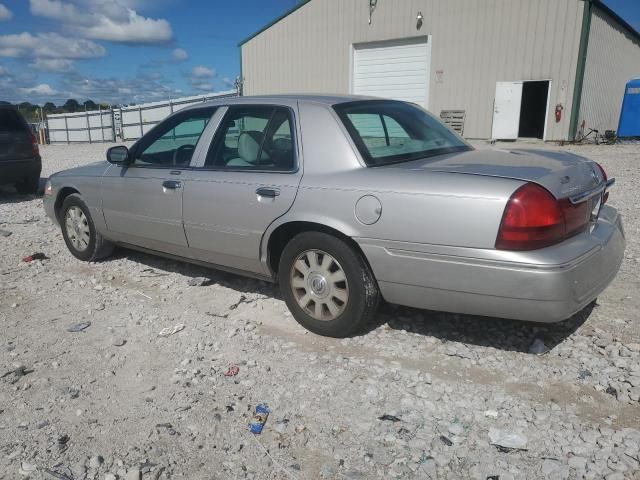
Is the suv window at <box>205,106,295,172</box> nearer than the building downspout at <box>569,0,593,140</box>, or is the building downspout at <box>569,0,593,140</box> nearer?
the suv window at <box>205,106,295,172</box>

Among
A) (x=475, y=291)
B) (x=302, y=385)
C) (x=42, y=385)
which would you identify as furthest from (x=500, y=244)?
(x=42, y=385)

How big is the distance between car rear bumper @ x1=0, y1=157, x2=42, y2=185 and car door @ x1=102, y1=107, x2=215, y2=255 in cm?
565

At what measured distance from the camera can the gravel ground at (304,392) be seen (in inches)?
95.8

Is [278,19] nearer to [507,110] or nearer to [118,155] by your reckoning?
[507,110]

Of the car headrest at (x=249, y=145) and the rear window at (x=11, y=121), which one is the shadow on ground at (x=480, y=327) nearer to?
the car headrest at (x=249, y=145)

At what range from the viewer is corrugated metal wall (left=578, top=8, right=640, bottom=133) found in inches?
673

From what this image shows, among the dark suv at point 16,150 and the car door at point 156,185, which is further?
the dark suv at point 16,150

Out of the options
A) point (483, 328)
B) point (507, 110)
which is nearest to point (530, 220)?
point (483, 328)

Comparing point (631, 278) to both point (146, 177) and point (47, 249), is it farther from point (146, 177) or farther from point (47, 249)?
point (47, 249)

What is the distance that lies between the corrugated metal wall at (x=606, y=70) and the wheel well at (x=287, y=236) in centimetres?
1634

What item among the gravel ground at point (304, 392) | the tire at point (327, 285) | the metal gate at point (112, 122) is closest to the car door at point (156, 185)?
the gravel ground at point (304, 392)

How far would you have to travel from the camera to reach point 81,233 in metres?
5.58

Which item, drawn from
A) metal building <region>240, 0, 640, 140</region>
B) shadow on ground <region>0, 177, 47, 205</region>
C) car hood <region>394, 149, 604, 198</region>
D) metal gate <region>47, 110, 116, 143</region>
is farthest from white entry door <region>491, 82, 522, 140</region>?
metal gate <region>47, 110, 116, 143</region>

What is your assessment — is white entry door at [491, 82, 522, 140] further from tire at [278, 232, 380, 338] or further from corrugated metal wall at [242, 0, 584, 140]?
tire at [278, 232, 380, 338]
